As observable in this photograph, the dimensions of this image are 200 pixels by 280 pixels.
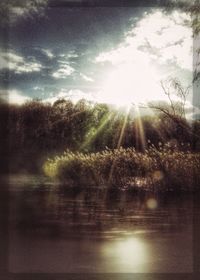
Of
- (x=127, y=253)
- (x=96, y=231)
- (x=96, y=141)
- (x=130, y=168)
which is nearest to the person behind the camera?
(x=127, y=253)

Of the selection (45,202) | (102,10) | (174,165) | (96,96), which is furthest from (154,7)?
(45,202)

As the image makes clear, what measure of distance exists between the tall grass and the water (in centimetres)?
15

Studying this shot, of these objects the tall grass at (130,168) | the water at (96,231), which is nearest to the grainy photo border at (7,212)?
the water at (96,231)

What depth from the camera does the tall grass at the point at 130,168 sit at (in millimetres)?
5805

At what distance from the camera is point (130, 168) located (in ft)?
19.6

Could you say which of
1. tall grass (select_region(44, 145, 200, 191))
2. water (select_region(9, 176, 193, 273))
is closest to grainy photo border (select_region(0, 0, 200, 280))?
water (select_region(9, 176, 193, 273))

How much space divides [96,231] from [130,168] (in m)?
0.89

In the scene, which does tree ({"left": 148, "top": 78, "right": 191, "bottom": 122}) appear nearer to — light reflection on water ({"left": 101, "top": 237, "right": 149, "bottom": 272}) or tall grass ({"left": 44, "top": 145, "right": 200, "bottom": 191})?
tall grass ({"left": 44, "top": 145, "right": 200, "bottom": 191})

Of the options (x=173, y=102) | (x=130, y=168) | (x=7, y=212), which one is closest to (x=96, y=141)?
(x=130, y=168)

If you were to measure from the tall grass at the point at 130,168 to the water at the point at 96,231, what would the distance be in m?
0.15

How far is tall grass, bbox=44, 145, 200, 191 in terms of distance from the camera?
580cm

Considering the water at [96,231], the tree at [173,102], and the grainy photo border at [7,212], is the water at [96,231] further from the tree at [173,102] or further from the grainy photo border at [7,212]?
the tree at [173,102]

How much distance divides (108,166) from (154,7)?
1.94 m

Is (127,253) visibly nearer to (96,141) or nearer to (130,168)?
(130,168)
